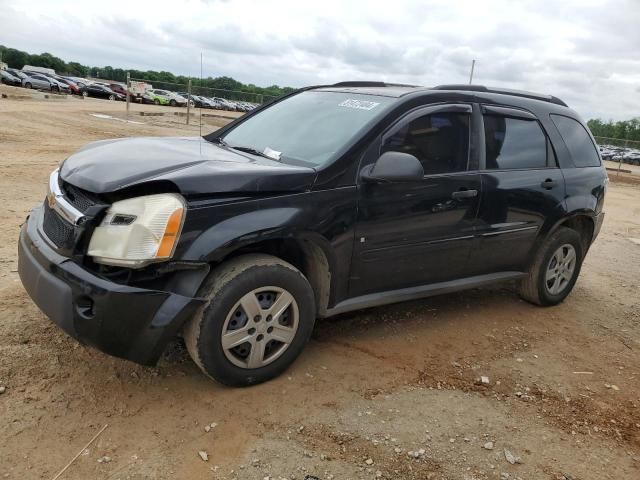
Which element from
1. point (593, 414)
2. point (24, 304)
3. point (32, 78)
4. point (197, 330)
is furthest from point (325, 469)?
point (32, 78)

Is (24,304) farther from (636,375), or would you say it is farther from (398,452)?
(636,375)

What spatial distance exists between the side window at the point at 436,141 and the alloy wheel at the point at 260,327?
48.1 inches

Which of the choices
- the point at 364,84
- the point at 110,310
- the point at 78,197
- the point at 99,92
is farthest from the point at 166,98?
the point at 110,310

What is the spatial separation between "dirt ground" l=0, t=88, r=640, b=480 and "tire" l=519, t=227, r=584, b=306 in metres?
0.37

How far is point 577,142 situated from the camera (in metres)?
5.16

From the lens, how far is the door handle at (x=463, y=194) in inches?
157

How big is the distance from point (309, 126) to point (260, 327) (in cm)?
155

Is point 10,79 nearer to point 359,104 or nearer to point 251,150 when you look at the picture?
point 251,150

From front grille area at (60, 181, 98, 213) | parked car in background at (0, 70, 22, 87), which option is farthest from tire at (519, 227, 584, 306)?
parked car in background at (0, 70, 22, 87)

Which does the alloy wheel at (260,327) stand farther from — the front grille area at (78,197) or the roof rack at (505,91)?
the roof rack at (505,91)

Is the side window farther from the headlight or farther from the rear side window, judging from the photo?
the headlight

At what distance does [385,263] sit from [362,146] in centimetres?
79

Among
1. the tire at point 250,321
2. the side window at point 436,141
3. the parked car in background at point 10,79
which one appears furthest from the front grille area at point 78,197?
the parked car in background at point 10,79

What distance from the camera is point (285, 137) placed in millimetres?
3996
